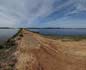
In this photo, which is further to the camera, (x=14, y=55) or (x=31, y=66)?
(x=14, y=55)

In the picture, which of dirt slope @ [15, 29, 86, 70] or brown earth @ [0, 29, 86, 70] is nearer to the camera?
brown earth @ [0, 29, 86, 70]

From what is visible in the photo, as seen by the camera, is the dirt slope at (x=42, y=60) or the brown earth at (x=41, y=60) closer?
the brown earth at (x=41, y=60)

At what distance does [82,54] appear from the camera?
19.2 m

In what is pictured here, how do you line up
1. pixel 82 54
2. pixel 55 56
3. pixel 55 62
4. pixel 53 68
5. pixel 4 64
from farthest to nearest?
pixel 82 54
pixel 55 56
pixel 55 62
pixel 53 68
pixel 4 64

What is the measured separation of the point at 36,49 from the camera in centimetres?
1502

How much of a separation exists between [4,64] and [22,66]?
98cm

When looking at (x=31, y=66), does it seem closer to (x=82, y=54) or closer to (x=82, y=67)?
(x=82, y=67)

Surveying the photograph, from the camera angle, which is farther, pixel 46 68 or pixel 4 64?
pixel 46 68

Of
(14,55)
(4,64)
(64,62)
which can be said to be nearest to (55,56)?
(64,62)

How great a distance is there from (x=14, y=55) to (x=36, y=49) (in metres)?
2.90

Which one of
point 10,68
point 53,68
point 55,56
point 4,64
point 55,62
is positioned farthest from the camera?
point 55,56

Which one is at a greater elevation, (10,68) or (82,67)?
(10,68)

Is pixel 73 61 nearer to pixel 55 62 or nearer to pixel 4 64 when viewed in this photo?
pixel 55 62

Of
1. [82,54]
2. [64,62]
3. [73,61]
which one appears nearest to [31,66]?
[64,62]
